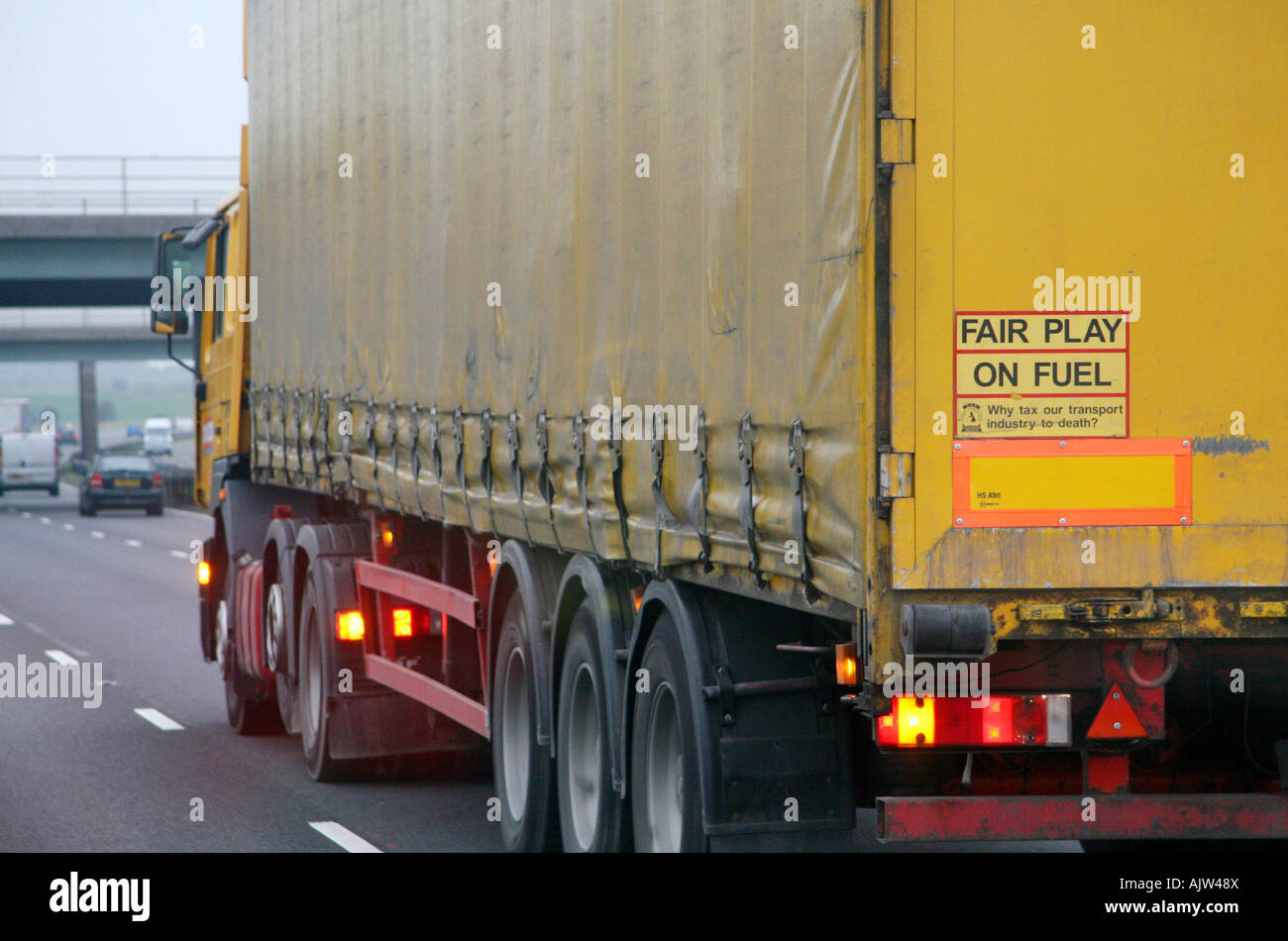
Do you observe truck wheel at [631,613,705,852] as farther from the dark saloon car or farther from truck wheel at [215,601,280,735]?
the dark saloon car

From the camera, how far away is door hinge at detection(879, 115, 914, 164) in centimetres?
561

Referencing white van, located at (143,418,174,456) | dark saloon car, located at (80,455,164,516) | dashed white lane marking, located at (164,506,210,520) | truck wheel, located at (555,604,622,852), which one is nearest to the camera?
truck wheel, located at (555,604,622,852)

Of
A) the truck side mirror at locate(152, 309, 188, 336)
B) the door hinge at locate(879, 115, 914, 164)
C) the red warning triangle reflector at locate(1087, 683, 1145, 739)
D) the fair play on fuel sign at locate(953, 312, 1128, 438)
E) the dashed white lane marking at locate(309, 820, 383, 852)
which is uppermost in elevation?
the door hinge at locate(879, 115, 914, 164)

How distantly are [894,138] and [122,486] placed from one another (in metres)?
48.9

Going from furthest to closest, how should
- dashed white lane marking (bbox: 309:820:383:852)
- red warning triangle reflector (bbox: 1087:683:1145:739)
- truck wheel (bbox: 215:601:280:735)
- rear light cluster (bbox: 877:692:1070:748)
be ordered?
truck wheel (bbox: 215:601:280:735)
dashed white lane marking (bbox: 309:820:383:852)
red warning triangle reflector (bbox: 1087:683:1145:739)
rear light cluster (bbox: 877:692:1070:748)

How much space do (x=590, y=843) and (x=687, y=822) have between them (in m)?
1.42

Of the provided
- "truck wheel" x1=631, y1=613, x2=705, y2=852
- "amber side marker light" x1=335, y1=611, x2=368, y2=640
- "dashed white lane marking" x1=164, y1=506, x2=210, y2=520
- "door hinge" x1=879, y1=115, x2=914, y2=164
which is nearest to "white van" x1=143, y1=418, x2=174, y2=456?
"dashed white lane marking" x1=164, y1=506, x2=210, y2=520

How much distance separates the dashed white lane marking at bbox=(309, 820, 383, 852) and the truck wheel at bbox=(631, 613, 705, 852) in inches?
94.1

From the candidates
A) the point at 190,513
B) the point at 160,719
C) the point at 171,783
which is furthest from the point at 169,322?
the point at 190,513

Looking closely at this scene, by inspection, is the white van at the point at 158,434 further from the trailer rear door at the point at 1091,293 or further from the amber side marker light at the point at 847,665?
the trailer rear door at the point at 1091,293

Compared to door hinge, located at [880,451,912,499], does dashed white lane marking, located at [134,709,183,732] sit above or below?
below

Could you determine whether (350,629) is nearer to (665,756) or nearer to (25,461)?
(665,756)

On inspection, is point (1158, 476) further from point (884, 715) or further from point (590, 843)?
point (590, 843)
